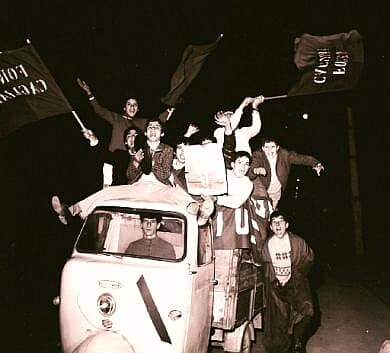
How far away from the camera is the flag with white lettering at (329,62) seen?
8.47 meters

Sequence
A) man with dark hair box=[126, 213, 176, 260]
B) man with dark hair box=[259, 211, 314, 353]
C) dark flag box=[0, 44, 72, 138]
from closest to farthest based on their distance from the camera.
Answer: man with dark hair box=[126, 213, 176, 260]
man with dark hair box=[259, 211, 314, 353]
dark flag box=[0, 44, 72, 138]

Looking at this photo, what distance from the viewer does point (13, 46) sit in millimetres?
9922

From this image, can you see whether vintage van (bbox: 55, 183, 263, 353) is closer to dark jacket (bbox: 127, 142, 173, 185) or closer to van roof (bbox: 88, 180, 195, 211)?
van roof (bbox: 88, 180, 195, 211)

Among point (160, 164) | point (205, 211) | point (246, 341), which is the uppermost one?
point (160, 164)

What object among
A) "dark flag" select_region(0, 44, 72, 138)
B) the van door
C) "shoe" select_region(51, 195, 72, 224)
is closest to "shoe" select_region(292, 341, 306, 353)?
the van door

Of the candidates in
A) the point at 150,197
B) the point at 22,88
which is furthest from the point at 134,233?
the point at 22,88

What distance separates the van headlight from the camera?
5.11m

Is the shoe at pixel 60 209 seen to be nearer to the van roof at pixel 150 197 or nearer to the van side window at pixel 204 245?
the van roof at pixel 150 197

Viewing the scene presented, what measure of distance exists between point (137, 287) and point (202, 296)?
90 centimetres

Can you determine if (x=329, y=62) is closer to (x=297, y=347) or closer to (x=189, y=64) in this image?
(x=189, y=64)

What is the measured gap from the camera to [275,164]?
8.38 m

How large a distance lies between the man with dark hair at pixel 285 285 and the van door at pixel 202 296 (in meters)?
1.24

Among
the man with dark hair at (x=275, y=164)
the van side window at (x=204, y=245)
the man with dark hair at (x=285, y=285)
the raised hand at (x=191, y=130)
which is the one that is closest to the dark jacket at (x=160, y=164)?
the raised hand at (x=191, y=130)

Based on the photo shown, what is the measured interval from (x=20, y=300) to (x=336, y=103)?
21700 mm
